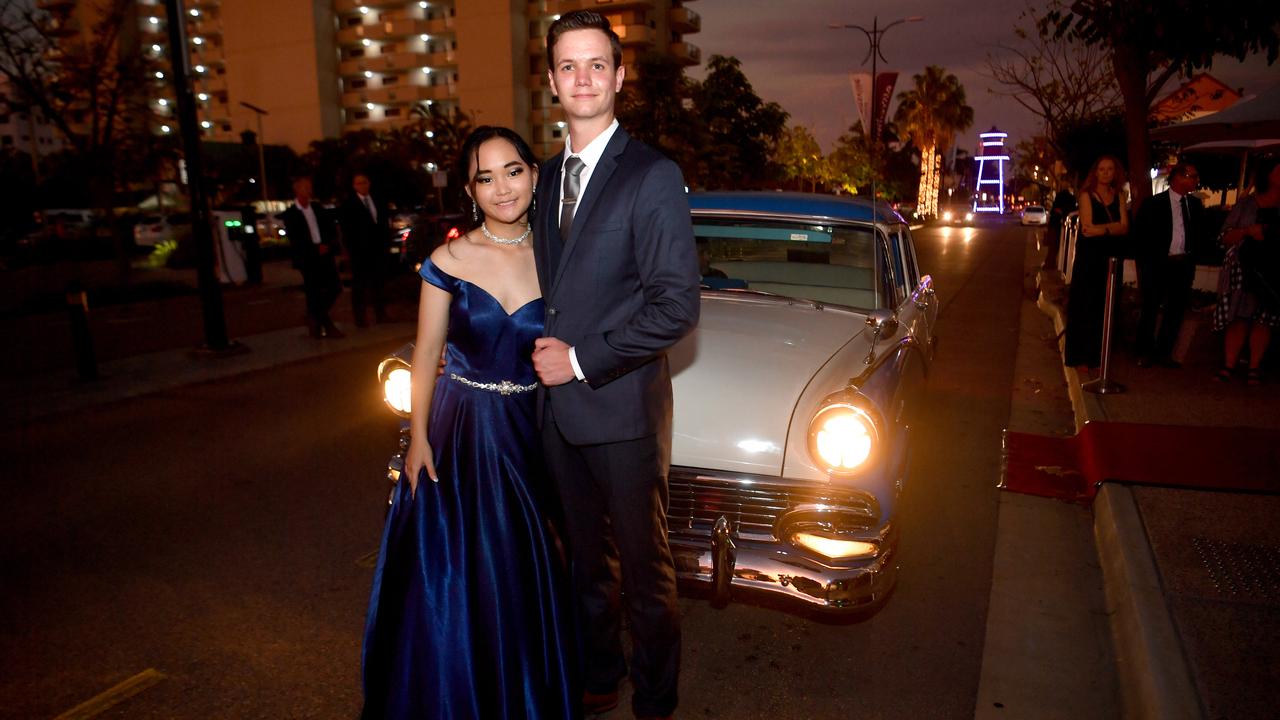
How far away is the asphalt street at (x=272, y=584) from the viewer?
2.90 m

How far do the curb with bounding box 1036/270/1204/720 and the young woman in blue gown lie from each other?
1920 millimetres

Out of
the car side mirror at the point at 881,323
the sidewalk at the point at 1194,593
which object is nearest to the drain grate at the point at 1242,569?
the sidewalk at the point at 1194,593

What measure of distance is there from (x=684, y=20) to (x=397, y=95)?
24751 mm

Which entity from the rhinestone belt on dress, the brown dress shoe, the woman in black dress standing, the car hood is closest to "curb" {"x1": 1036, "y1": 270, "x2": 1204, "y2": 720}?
the car hood

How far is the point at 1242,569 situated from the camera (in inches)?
136

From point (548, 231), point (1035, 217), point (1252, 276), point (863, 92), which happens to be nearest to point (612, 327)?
point (548, 231)

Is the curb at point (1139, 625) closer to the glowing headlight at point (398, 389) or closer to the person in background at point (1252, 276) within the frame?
the glowing headlight at point (398, 389)

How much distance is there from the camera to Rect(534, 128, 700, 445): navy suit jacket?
6.93 ft

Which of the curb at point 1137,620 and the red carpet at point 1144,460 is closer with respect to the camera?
the curb at point 1137,620

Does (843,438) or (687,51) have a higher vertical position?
(687,51)

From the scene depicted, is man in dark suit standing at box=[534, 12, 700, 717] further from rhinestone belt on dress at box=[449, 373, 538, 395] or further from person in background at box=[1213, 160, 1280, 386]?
person in background at box=[1213, 160, 1280, 386]

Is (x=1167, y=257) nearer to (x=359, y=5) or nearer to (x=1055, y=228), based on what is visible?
(x=1055, y=228)

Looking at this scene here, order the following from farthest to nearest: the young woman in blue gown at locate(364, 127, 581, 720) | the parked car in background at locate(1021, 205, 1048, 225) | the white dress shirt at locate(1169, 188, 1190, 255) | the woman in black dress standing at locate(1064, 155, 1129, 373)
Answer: the parked car in background at locate(1021, 205, 1048, 225), the white dress shirt at locate(1169, 188, 1190, 255), the woman in black dress standing at locate(1064, 155, 1129, 373), the young woman in blue gown at locate(364, 127, 581, 720)

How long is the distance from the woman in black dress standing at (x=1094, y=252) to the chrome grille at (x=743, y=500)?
5.27 meters
